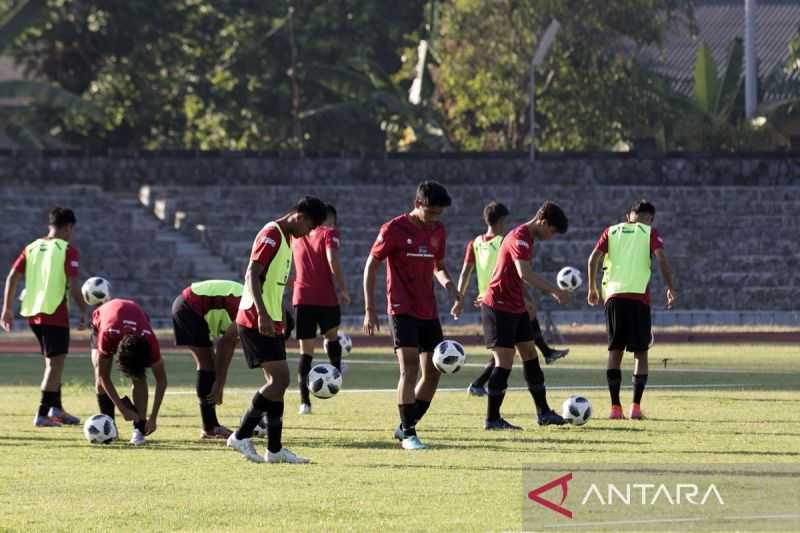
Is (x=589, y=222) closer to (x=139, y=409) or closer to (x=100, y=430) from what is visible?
(x=139, y=409)

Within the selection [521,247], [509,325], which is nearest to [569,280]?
[509,325]

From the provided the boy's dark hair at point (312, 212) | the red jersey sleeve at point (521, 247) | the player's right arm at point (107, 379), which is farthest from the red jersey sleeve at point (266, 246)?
the red jersey sleeve at point (521, 247)

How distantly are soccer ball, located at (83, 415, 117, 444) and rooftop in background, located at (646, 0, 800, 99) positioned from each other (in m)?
39.6

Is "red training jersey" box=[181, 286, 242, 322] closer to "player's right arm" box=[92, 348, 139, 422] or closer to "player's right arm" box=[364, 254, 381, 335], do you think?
"player's right arm" box=[92, 348, 139, 422]

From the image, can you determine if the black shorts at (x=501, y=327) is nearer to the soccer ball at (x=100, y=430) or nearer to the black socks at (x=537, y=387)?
the black socks at (x=537, y=387)

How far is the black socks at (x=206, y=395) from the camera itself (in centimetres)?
1564

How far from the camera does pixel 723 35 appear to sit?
59.2 m

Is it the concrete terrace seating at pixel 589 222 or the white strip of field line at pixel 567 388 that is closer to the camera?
the white strip of field line at pixel 567 388

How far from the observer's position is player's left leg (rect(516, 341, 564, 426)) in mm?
16656

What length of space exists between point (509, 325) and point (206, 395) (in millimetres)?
2774

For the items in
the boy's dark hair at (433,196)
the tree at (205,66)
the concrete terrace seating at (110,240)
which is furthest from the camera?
the tree at (205,66)

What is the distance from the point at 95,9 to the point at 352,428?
36.1 m

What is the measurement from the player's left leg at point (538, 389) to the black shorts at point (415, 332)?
1.81 m

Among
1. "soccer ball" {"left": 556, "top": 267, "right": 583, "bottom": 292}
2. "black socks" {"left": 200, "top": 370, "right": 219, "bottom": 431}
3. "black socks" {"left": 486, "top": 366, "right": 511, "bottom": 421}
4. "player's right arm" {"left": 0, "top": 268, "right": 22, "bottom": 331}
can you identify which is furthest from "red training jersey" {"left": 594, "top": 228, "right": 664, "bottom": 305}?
"player's right arm" {"left": 0, "top": 268, "right": 22, "bottom": 331}
